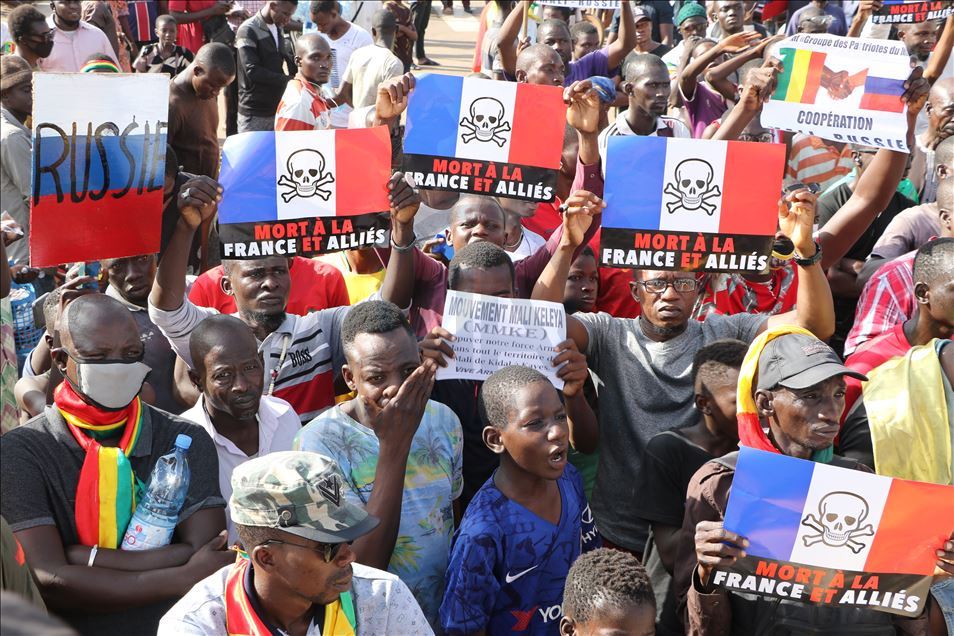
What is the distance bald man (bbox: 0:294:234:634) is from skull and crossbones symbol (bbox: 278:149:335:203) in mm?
1399

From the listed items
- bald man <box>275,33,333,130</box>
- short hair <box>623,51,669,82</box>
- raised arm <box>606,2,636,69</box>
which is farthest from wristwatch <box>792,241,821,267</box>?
raised arm <box>606,2,636,69</box>

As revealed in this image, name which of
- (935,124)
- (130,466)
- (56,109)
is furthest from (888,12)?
(130,466)

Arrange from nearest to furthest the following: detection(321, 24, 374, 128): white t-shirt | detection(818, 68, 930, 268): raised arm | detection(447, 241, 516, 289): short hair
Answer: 1. detection(447, 241, 516, 289): short hair
2. detection(818, 68, 930, 268): raised arm
3. detection(321, 24, 374, 128): white t-shirt

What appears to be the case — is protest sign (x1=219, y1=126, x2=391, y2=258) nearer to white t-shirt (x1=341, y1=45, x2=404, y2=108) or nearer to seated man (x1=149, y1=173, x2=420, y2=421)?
seated man (x1=149, y1=173, x2=420, y2=421)

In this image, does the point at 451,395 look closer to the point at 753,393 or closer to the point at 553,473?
the point at 553,473

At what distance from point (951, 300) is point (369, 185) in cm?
238

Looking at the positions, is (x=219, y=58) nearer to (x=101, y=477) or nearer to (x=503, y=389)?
(x=503, y=389)

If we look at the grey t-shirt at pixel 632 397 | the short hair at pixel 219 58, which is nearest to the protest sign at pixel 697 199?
the grey t-shirt at pixel 632 397

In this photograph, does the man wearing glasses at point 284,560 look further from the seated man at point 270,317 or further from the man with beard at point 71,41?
the man with beard at point 71,41

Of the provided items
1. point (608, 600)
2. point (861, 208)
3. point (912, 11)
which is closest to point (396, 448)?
point (608, 600)

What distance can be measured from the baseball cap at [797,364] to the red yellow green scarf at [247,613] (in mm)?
1539

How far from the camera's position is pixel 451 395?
175 inches

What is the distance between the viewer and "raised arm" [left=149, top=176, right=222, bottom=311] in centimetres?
436

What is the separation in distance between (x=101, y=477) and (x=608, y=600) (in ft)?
5.02
